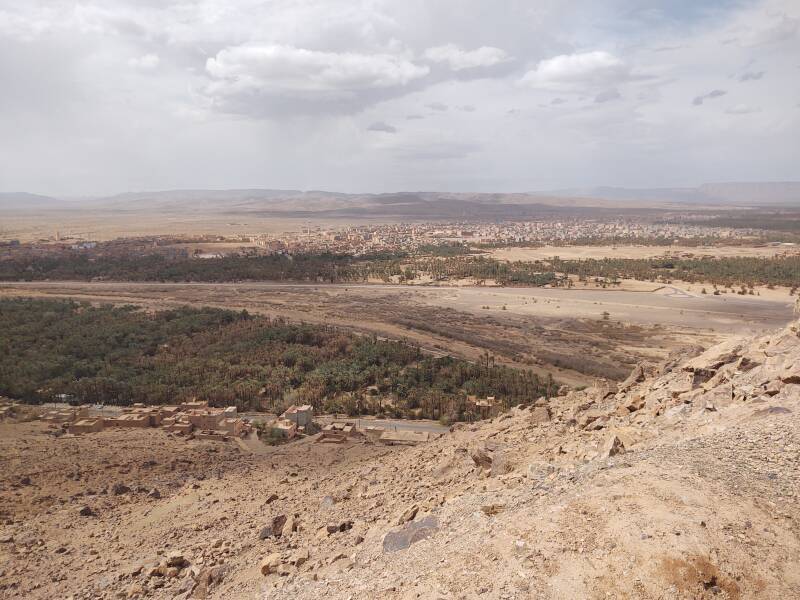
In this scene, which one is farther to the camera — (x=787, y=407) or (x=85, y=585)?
(x=85, y=585)

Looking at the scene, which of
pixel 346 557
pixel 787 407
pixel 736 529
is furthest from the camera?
pixel 787 407

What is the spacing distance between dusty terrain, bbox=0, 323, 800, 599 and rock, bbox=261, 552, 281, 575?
0.10ft

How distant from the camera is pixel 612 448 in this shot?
8164 mm

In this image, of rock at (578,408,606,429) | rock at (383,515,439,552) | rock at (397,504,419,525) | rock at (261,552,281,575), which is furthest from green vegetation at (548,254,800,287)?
rock at (261,552,281,575)

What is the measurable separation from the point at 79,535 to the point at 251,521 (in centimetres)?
338

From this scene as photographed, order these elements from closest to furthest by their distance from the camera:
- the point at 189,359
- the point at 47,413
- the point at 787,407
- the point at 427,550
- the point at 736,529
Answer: the point at 736,529, the point at 427,550, the point at 787,407, the point at 47,413, the point at 189,359

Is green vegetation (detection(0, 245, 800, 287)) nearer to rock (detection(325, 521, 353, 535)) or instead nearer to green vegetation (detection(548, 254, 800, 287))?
green vegetation (detection(548, 254, 800, 287))

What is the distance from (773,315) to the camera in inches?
1462

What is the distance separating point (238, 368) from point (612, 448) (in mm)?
20378

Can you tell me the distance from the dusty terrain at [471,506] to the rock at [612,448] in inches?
2.8

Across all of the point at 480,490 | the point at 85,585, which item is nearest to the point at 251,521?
the point at 85,585

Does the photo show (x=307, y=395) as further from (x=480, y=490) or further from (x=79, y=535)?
(x=480, y=490)

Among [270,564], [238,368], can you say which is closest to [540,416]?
[270,564]

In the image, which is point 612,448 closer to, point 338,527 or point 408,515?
point 408,515
